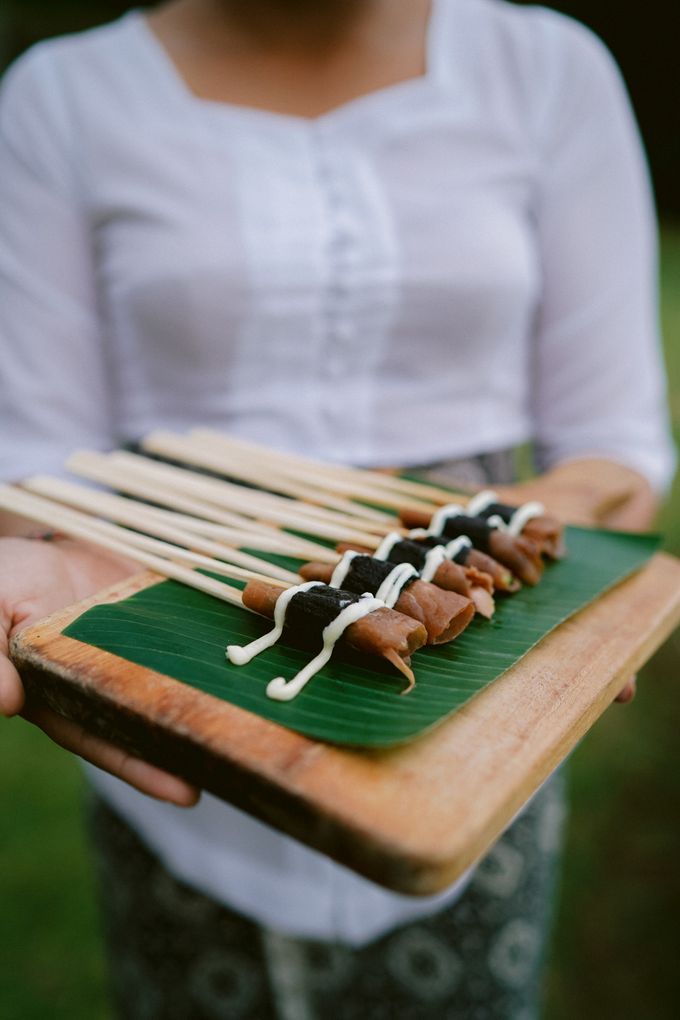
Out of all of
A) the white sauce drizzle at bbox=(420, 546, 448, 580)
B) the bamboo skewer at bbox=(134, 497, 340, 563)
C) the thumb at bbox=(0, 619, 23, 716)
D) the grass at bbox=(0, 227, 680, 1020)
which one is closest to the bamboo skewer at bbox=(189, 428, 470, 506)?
the bamboo skewer at bbox=(134, 497, 340, 563)

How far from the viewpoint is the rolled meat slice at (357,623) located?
941 mm

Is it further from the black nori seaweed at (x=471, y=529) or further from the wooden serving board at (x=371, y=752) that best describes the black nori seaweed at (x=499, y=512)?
the wooden serving board at (x=371, y=752)

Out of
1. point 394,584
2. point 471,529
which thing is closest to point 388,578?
point 394,584

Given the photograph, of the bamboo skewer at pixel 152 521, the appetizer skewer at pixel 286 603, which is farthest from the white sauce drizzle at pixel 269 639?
the bamboo skewer at pixel 152 521

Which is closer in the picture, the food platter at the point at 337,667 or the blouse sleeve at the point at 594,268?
the food platter at the point at 337,667

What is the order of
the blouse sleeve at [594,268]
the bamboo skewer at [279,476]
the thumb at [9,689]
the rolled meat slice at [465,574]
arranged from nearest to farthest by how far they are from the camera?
the thumb at [9,689] < the rolled meat slice at [465,574] < the bamboo skewer at [279,476] < the blouse sleeve at [594,268]

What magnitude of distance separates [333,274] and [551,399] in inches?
24.6

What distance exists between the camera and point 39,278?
1.60 meters

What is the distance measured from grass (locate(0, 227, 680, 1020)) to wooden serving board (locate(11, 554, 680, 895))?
2134mm

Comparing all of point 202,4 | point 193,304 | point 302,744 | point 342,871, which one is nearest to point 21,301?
point 193,304

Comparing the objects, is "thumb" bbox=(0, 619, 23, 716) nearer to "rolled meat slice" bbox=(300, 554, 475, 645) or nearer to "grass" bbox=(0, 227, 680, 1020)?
"rolled meat slice" bbox=(300, 554, 475, 645)

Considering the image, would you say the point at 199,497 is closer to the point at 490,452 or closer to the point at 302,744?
the point at 302,744

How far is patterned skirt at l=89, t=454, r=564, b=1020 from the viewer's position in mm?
1674

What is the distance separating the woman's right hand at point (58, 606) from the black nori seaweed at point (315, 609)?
0.23 meters
